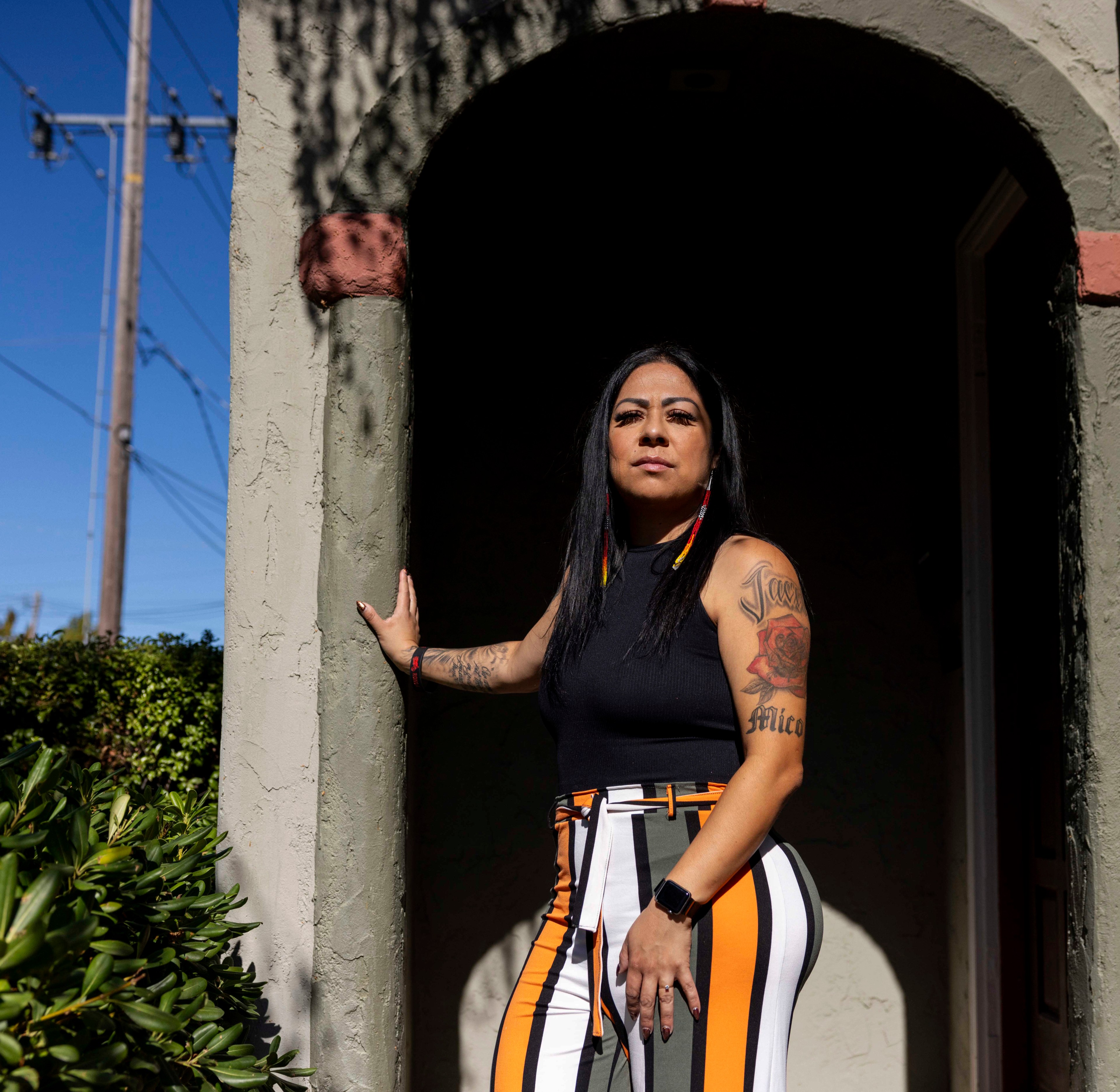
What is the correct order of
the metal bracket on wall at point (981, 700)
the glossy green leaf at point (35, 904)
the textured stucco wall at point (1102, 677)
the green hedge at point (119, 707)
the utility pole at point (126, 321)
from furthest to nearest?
A: the utility pole at point (126, 321) < the green hedge at point (119, 707) < the metal bracket on wall at point (981, 700) < the textured stucco wall at point (1102, 677) < the glossy green leaf at point (35, 904)

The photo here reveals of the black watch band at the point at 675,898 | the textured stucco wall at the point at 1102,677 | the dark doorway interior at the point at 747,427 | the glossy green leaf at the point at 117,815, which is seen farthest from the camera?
the dark doorway interior at the point at 747,427

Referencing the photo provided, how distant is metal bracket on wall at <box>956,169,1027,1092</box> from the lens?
11.7 feet

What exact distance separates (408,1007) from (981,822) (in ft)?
6.41

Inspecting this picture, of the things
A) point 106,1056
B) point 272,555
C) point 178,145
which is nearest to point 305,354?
point 272,555

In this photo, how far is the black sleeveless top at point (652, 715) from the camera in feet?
7.11

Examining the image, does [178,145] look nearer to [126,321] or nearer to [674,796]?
[126,321]

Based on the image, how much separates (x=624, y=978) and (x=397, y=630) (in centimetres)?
104

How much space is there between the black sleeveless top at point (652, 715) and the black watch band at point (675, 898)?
0.23 meters

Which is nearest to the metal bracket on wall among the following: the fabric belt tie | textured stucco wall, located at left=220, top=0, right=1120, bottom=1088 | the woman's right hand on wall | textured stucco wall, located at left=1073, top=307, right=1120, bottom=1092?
textured stucco wall, located at left=220, top=0, right=1120, bottom=1088

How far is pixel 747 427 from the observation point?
4.13 m

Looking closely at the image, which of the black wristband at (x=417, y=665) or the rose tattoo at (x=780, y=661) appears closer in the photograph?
the rose tattoo at (x=780, y=661)

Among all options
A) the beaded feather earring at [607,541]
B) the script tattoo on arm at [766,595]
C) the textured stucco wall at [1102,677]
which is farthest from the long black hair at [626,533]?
the textured stucco wall at [1102,677]

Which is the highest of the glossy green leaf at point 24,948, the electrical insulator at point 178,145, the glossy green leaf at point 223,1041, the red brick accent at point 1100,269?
the electrical insulator at point 178,145

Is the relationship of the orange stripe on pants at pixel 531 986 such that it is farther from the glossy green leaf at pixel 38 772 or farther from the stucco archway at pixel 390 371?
the glossy green leaf at pixel 38 772
